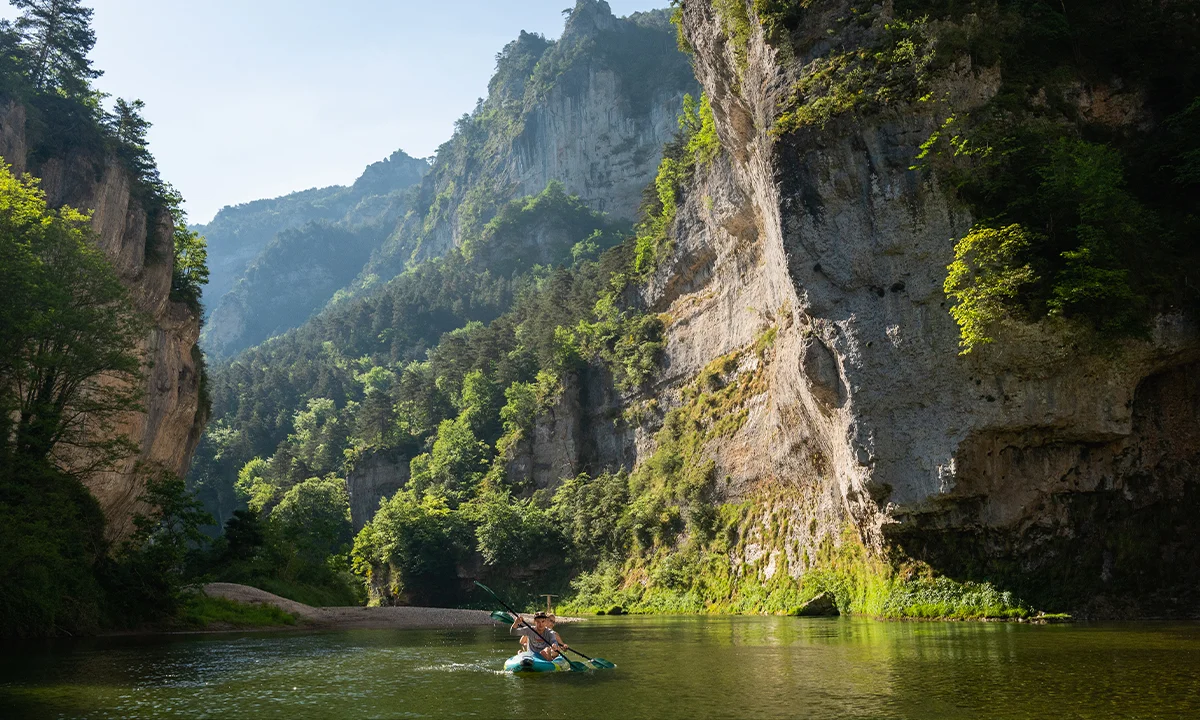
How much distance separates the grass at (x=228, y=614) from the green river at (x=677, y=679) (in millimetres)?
6892

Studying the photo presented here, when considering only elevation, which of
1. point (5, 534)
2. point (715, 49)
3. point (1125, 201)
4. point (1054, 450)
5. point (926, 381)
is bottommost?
point (5, 534)

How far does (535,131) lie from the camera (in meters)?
170

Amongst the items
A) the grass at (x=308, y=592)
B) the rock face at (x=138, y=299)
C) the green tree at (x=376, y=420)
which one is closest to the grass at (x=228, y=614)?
the grass at (x=308, y=592)

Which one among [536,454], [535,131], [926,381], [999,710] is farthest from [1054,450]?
[535,131]

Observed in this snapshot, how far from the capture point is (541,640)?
63.7ft

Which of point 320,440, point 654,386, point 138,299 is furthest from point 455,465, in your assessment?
point 138,299

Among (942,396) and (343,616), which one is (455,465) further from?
(942,396)

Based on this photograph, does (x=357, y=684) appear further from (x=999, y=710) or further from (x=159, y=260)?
(x=159, y=260)

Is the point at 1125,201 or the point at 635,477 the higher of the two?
the point at 1125,201

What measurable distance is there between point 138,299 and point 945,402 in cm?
4003

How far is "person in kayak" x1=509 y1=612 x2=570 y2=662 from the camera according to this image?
63.2ft

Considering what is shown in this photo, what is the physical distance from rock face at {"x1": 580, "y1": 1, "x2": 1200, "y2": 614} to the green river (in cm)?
450

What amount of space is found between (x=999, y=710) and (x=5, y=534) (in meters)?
23.9

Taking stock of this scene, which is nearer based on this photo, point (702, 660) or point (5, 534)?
point (702, 660)
